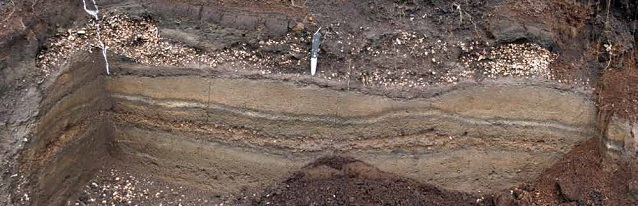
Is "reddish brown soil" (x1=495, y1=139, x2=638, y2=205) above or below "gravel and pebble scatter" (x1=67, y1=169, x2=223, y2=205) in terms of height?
above

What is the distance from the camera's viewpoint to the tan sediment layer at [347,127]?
4105 millimetres

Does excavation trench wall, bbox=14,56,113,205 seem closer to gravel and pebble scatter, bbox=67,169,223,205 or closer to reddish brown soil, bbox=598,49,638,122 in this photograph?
gravel and pebble scatter, bbox=67,169,223,205

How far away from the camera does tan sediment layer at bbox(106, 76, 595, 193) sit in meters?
4.11

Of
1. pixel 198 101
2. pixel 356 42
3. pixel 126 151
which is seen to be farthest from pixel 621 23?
pixel 126 151

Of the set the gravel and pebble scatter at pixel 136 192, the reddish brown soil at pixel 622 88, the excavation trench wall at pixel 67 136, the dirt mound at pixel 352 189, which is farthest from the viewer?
the gravel and pebble scatter at pixel 136 192

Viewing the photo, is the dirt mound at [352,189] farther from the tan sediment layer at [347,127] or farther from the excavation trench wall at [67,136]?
the excavation trench wall at [67,136]

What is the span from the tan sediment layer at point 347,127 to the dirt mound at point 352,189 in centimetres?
6

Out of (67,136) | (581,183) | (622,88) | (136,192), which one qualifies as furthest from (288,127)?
(622,88)

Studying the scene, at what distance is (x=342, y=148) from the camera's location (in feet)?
14.0

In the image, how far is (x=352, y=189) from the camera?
4.31m

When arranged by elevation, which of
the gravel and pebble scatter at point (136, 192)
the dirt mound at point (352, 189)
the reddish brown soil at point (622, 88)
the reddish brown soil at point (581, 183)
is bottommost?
the gravel and pebble scatter at point (136, 192)

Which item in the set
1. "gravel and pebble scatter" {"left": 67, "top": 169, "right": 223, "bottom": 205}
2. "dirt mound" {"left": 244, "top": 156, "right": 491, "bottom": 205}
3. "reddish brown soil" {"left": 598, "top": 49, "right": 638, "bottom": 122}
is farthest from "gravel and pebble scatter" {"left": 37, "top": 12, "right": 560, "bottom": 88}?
"gravel and pebble scatter" {"left": 67, "top": 169, "right": 223, "bottom": 205}

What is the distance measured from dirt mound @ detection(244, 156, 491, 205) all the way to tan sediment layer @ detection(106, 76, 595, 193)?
0.06m

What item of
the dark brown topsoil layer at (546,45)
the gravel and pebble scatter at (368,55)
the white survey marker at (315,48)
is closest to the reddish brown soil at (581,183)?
the dark brown topsoil layer at (546,45)
